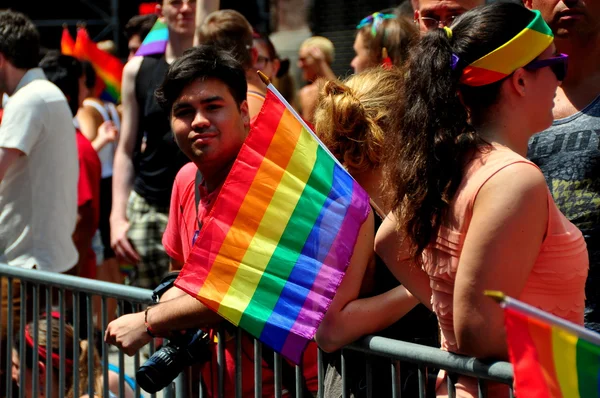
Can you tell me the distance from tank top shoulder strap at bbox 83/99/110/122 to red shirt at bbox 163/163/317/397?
4505 millimetres

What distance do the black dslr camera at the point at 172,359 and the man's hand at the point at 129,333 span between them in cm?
11

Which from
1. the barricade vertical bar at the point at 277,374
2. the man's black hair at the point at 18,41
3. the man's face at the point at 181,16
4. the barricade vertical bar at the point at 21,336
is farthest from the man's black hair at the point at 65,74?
the barricade vertical bar at the point at 277,374

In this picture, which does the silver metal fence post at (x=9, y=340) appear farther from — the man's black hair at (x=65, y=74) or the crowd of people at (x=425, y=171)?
the man's black hair at (x=65, y=74)

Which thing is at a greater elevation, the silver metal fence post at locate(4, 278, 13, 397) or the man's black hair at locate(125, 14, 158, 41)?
the man's black hair at locate(125, 14, 158, 41)

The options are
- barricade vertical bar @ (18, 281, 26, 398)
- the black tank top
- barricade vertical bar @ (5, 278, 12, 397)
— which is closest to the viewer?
barricade vertical bar @ (18, 281, 26, 398)

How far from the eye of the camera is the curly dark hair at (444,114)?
2645 millimetres

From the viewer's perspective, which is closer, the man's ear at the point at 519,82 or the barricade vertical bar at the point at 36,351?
the man's ear at the point at 519,82

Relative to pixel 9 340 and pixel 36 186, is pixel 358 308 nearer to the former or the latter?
pixel 9 340

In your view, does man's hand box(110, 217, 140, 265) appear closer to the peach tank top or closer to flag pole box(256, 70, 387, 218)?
flag pole box(256, 70, 387, 218)

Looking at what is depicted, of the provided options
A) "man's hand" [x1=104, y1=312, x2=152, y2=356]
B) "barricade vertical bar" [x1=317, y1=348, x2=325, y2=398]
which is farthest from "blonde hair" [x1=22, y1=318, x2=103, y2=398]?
"barricade vertical bar" [x1=317, y1=348, x2=325, y2=398]

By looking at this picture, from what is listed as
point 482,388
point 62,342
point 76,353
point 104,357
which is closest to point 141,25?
point 62,342

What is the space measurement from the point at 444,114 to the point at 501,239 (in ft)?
1.32

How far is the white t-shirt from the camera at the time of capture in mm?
5418

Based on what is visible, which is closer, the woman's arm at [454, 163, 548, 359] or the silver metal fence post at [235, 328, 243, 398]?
the woman's arm at [454, 163, 548, 359]
